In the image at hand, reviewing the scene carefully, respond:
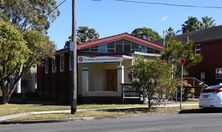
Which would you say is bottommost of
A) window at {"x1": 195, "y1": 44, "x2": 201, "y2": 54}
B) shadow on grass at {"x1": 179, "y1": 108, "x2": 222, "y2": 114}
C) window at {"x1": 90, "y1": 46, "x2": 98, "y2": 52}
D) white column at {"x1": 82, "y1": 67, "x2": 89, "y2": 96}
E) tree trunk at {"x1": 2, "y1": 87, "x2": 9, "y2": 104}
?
shadow on grass at {"x1": 179, "y1": 108, "x2": 222, "y2": 114}

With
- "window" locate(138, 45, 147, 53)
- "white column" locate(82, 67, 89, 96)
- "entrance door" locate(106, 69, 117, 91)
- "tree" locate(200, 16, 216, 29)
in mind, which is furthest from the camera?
"tree" locate(200, 16, 216, 29)

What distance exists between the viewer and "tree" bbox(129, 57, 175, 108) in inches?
935

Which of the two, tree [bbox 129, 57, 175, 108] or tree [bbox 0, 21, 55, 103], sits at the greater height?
tree [bbox 0, 21, 55, 103]

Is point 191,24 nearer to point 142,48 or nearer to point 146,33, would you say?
point 146,33

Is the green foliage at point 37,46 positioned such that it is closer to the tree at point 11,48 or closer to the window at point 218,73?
the tree at point 11,48

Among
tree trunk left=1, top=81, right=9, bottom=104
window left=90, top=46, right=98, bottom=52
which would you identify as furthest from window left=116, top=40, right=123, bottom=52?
tree trunk left=1, top=81, right=9, bottom=104

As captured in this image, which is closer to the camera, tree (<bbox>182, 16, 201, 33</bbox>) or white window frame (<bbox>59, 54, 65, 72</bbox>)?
white window frame (<bbox>59, 54, 65, 72</bbox>)

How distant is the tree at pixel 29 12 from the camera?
3756 centimetres

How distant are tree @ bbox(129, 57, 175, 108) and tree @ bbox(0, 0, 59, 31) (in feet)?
53.6

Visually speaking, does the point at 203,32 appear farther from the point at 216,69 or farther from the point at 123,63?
the point at 123,63

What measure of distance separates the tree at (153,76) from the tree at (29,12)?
1633cm

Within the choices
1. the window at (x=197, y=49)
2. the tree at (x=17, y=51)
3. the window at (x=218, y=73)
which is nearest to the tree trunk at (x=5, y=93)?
the tree at (x=17, y=51)

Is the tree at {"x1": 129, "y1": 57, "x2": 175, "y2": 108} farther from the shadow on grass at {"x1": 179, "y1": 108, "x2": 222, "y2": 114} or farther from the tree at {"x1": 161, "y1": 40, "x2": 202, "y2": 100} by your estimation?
the tree at {"x1": 161, "y1": 40, "x2": 202, "y2": 100}

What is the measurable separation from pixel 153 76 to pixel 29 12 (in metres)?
18.5
